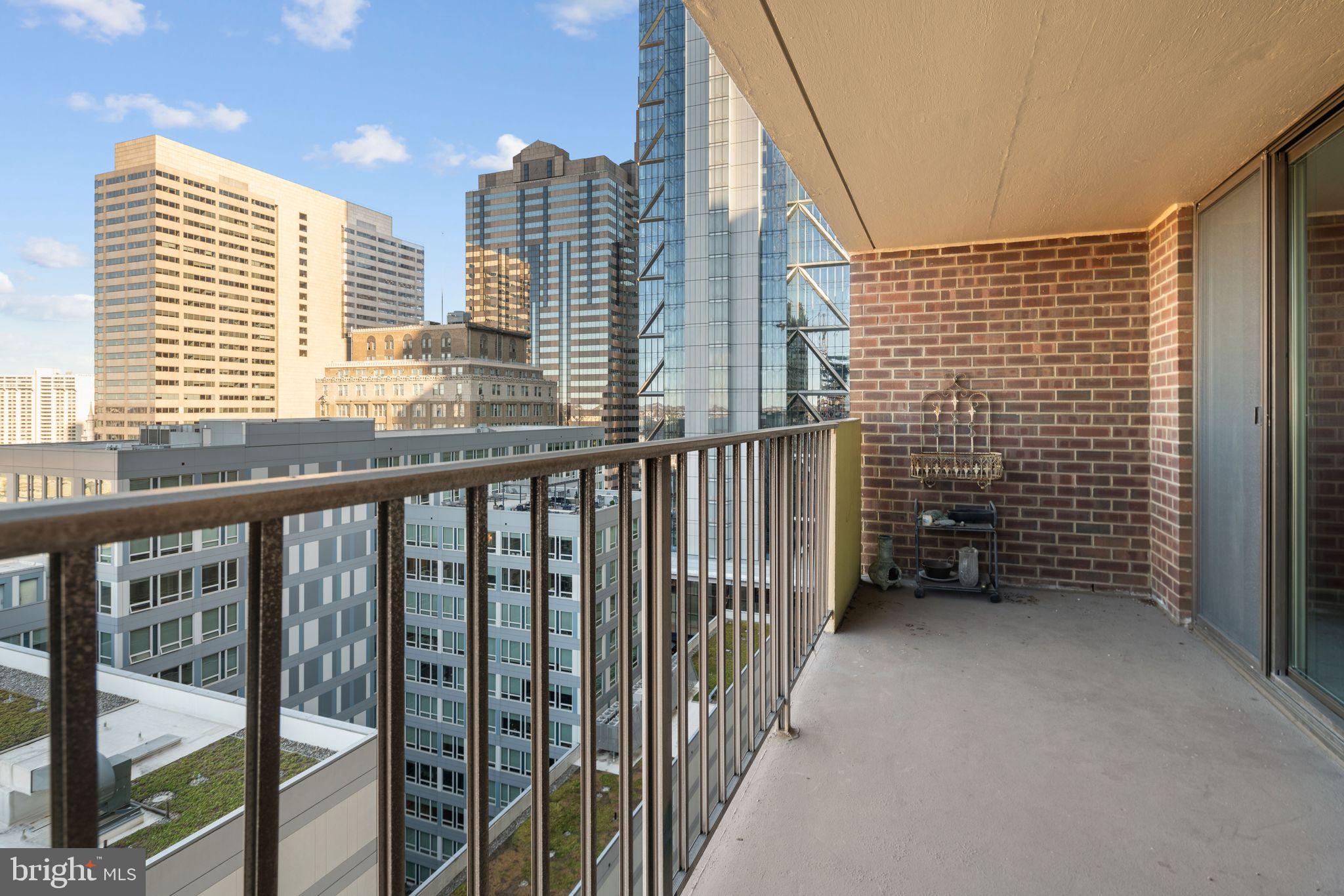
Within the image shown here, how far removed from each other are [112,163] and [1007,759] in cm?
3323

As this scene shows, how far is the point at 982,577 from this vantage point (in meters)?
4.02

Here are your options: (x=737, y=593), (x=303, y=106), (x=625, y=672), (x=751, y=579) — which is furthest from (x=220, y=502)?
(x=303, y=106)

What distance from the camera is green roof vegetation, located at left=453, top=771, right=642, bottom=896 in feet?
2.52

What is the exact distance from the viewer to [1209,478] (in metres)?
3.13

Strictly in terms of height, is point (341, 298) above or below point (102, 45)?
below

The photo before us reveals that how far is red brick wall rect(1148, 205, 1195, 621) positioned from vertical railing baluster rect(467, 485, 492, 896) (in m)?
3.86

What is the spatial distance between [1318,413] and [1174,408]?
3.77 ft

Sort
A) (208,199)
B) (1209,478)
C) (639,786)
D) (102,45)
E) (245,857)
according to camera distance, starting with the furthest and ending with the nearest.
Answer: (102,45) → (208,199) → (1209,478) → (639,786) → (245,857)

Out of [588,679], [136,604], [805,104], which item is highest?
[805,104]

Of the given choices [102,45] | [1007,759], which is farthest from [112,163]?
[1007,759]

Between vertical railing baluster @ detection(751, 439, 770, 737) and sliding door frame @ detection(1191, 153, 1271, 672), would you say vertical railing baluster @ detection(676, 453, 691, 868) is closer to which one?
vertical railing baluster @ detection(751, 439, 770, 737)

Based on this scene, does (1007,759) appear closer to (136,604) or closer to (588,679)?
(588,679)

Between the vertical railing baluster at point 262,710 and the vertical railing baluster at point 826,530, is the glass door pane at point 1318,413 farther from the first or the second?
the vertical railing baluster at point 262,710

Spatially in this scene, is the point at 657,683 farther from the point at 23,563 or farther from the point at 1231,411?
the point at 1231,411
